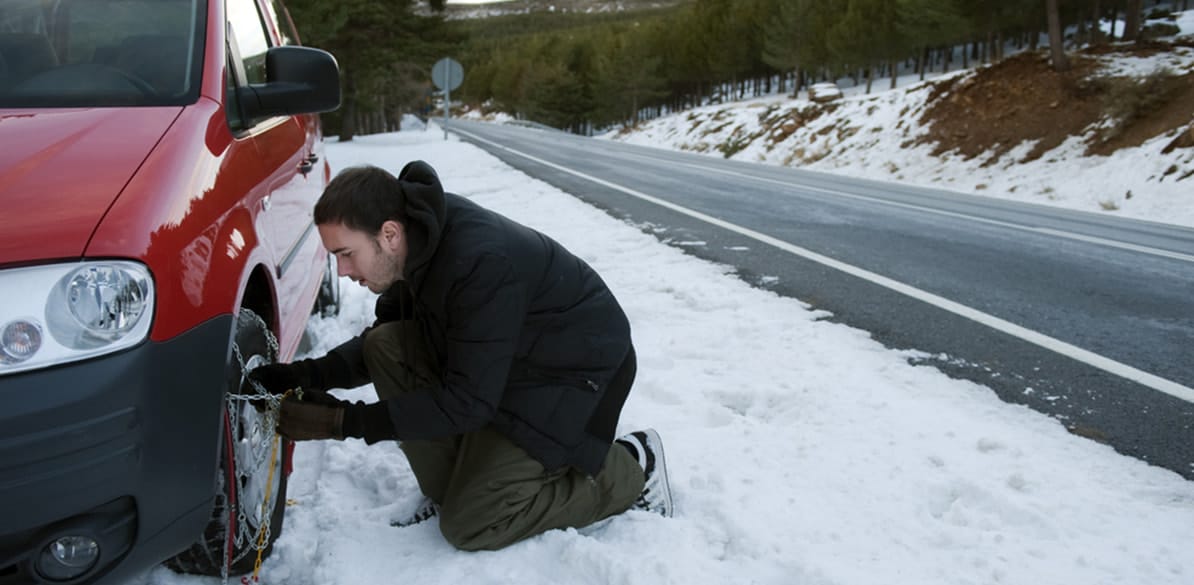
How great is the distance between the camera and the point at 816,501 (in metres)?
2.55

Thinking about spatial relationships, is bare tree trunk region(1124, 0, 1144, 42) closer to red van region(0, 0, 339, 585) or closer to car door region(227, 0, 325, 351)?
car door region(227, 0, 325, 351)

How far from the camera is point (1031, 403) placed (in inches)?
129

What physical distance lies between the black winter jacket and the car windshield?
779 mm

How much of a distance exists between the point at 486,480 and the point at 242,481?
69cm

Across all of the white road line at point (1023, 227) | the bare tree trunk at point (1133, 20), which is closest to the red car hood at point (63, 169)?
the white road line at point (1023, 227)

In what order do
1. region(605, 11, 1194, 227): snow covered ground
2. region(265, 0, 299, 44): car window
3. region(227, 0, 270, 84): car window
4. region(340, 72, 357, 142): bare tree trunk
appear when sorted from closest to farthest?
region(227, 0, 270, 84): car window, region(265, 0, 299, 44): car window, region(605, 11, 1194, 227): snow covered ground, region(340, 72, 357, 142): bare tree trunk

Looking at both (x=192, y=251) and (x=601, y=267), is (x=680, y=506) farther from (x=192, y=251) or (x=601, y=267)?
(x=601, y=267)

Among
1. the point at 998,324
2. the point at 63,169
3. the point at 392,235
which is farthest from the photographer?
the point at 998,324

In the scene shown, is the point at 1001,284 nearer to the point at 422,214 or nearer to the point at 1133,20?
the point at 422,214

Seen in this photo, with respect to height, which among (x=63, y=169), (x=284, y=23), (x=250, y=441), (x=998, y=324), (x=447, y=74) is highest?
(x=447, y=74)

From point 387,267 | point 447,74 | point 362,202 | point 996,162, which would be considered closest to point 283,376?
point 387,267

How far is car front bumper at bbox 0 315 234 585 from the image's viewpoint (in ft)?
4.32

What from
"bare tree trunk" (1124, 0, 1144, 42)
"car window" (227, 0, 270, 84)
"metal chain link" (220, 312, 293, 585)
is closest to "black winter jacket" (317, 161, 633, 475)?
"metal chain link" (220, 312, 293, 585)

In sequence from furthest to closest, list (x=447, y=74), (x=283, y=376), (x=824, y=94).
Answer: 1. (x=824, y=94)
2. (x=447, y=74)
3. (x=283, y=376)
